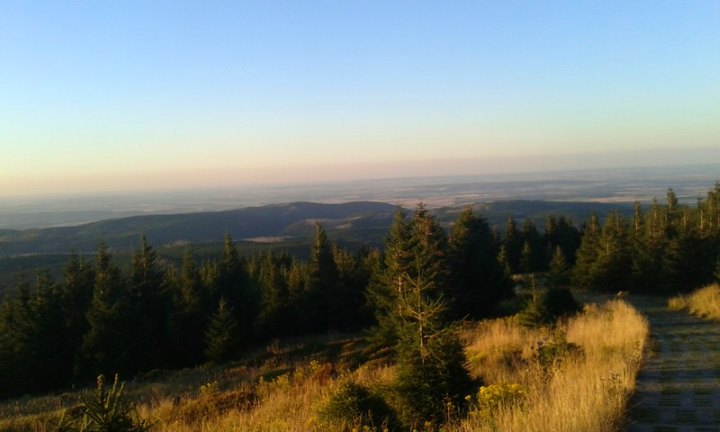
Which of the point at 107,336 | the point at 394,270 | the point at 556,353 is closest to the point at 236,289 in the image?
the point at 107,336

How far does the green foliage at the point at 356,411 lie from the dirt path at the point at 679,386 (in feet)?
9.47

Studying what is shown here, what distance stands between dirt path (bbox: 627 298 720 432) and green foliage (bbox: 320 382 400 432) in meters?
2.89

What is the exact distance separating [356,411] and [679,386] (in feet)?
12.8

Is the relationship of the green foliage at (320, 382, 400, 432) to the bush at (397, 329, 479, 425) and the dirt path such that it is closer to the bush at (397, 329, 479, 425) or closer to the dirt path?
the bush at (397, 329, 479, 425)

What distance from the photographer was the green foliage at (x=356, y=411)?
589cm

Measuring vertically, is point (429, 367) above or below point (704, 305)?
above

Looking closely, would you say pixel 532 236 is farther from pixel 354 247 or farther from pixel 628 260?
pixel 354 247

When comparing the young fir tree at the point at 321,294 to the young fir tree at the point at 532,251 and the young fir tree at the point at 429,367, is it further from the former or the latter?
the young fir tree at the point at 429,367

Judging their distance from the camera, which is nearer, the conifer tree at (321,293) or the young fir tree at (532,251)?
the conifer tree at (321,293)

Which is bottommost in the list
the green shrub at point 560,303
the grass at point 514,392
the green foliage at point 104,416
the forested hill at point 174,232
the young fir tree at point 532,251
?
the forested hill at point 174,232

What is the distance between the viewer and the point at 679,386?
5496 mm

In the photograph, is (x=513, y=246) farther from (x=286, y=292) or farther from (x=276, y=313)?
(x=276, y=313)

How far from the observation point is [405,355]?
648 cm

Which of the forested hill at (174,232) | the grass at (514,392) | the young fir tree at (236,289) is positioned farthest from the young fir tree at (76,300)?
the forested hill at (174,232)
